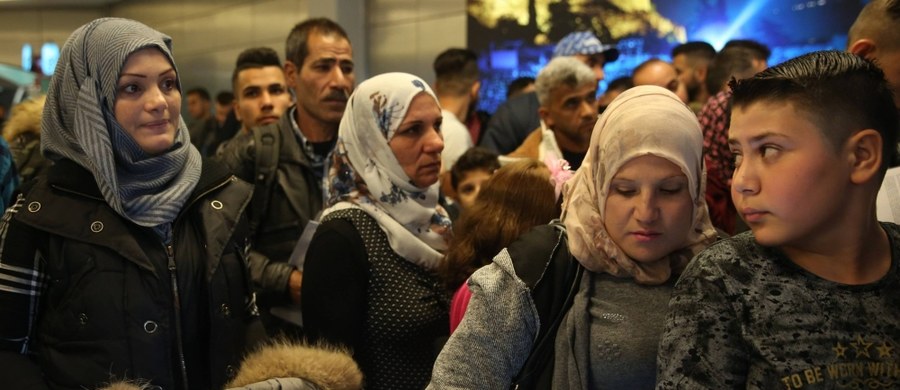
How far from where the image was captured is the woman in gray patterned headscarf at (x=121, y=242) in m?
2.21

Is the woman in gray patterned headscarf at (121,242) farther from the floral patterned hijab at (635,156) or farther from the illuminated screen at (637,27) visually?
the illuminated screen at (637,27)

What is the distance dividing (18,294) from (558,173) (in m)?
1.50

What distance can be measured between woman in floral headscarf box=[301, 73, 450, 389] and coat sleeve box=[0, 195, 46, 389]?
2.58 feet

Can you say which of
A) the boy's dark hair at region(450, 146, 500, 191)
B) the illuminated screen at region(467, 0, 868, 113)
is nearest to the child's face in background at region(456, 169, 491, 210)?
the boy's dark hair at region(450, 146, 500, 191)

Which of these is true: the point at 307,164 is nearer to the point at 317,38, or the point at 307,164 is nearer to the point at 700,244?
the point at 317,38

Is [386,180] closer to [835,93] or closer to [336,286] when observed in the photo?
[336,286]

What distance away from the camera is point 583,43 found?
4.90m

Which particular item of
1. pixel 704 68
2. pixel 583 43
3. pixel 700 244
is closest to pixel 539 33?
pixel 704 68

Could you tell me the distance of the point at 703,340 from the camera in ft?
5.12

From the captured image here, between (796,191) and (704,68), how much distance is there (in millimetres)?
4753

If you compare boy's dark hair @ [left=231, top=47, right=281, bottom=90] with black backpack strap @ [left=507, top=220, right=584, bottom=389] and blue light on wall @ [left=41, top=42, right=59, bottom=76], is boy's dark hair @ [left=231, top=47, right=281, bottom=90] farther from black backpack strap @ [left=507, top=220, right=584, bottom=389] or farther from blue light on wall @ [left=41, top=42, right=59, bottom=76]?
blue light on wall @ [left=41, top=42, right=59, bottom=76]

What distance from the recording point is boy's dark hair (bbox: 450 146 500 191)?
4.12 metres

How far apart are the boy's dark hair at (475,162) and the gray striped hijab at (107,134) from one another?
1.88 meters

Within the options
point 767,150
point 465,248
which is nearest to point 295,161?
point 465,248
